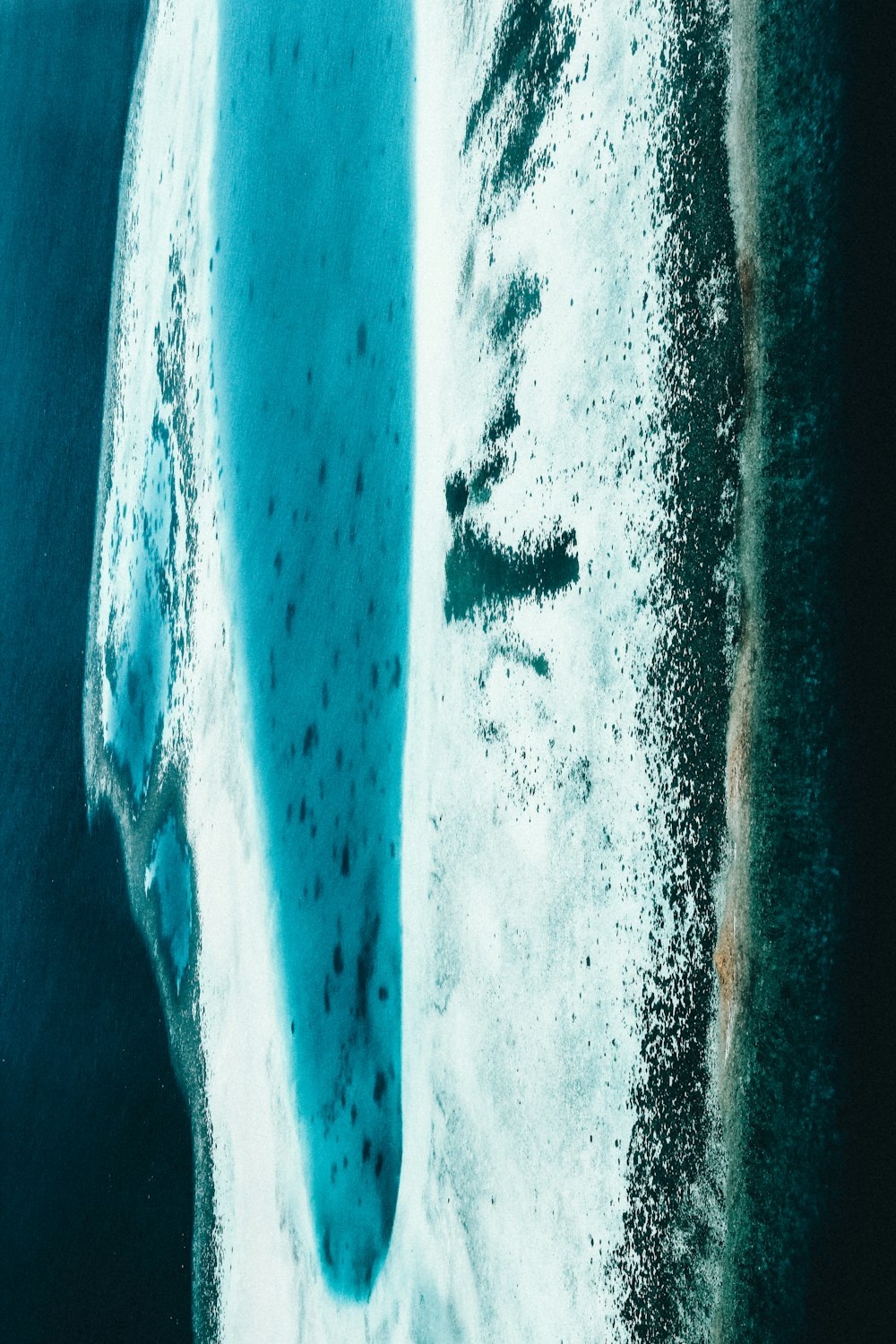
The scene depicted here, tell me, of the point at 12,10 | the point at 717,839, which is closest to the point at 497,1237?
the point at 717,839

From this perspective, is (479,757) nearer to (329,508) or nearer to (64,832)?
(329,508)

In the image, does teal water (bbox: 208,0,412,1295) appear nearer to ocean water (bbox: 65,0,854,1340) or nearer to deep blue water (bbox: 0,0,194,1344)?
ocean water (bbox: 65,0,854,1340)

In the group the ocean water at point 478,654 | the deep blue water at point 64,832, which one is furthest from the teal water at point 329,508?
the deep blue water at point 64,832

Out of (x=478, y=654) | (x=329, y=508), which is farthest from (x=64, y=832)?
(x=478, y=654)

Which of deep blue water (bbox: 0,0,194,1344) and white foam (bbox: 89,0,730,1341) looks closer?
white foam (bbox: 89,0,730,1341)

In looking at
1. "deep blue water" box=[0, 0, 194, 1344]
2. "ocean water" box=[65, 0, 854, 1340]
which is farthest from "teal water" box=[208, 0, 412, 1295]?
"deep blue water" box=[0, 0, 194, 1344]

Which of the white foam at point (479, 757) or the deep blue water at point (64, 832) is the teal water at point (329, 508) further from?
the deep blue water at point (64, 832)

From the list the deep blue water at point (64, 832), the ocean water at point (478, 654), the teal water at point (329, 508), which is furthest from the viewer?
the deep blue water at point (64, 832)
